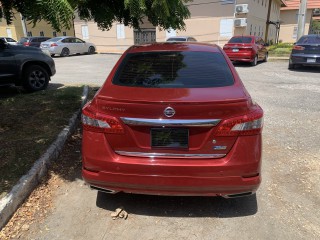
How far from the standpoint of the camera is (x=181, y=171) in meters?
2.73

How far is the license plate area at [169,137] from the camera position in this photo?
2.73m

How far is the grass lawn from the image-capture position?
374 cm

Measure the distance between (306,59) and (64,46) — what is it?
1609cm

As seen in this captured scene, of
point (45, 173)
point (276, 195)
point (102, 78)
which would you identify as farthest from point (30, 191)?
point (102, 78)

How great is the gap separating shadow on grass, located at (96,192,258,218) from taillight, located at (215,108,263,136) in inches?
37.8

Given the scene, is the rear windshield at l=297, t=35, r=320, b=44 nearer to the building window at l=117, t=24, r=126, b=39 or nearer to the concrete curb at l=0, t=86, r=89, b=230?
the concrete curb at l=0, t=86, r=89, b=230

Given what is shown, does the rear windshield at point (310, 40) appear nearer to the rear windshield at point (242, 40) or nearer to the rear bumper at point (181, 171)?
the rear windshield at point (242, 40)

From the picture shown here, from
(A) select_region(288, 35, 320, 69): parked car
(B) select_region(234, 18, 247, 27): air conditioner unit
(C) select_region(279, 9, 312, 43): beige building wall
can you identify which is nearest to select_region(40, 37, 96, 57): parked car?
(B) select_region(234, 18, 247, 27): air conditioner unit

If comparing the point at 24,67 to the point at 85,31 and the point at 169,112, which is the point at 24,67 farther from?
the point at 85,31

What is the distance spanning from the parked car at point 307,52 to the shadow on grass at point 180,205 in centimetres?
1099

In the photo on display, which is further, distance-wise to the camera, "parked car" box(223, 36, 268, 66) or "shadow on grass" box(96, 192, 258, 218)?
"parked car" box(223, 36, 268, 66)

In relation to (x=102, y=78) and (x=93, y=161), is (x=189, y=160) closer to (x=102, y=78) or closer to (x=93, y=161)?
(x=93, y=161)

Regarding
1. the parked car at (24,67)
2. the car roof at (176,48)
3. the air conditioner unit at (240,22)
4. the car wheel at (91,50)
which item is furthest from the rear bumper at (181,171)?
the car wheel at (91,50)

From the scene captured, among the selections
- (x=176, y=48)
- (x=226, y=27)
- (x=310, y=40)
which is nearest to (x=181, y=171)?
(x=176, y=48)
